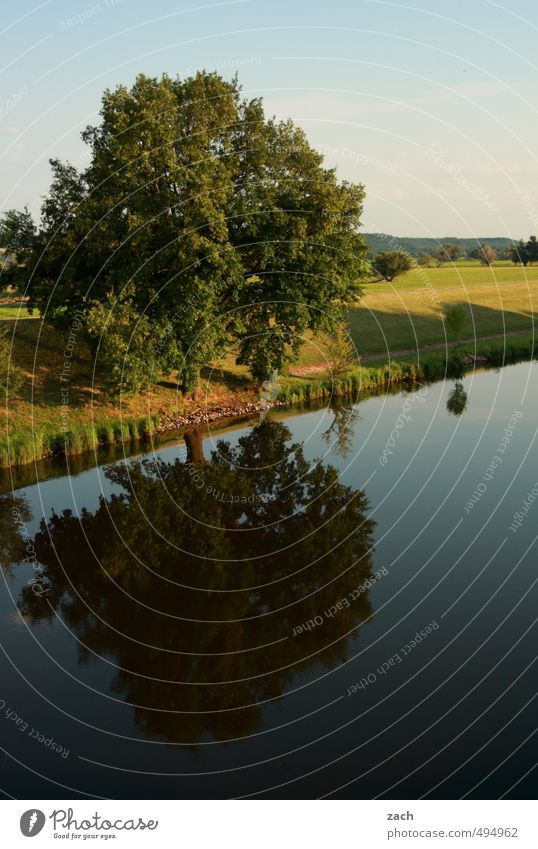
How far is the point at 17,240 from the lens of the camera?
48.2m

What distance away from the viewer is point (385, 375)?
59906mm

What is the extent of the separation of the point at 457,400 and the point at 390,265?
55.5 metres

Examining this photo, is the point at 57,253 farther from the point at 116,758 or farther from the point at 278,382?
the point at 116,758

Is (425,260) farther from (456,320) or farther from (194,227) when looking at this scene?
(194,227)

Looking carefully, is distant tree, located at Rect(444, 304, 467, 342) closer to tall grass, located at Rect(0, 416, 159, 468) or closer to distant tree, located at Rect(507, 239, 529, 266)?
tall grass, located at Rect(0, 416, 159, 468)

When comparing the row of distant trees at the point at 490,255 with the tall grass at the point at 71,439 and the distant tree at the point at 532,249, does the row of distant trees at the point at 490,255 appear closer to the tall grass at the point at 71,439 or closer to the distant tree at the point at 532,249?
the distant tree at the point at 532,249

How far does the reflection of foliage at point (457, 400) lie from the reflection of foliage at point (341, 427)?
582 cm

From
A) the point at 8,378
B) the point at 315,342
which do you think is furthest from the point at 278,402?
the point at 8,378

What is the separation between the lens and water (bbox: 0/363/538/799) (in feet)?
54.3

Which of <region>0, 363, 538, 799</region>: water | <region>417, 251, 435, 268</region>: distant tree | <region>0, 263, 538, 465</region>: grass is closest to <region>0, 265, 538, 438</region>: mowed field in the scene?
<region>0, 263, 538, 465</region>: grass

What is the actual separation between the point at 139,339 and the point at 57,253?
7.24 meters

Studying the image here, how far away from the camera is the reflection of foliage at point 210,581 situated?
1970 cm

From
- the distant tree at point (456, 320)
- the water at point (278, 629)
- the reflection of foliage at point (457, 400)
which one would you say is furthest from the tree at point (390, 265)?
the water at point (278, 629)

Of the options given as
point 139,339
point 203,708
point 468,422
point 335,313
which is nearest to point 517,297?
point 335,313
